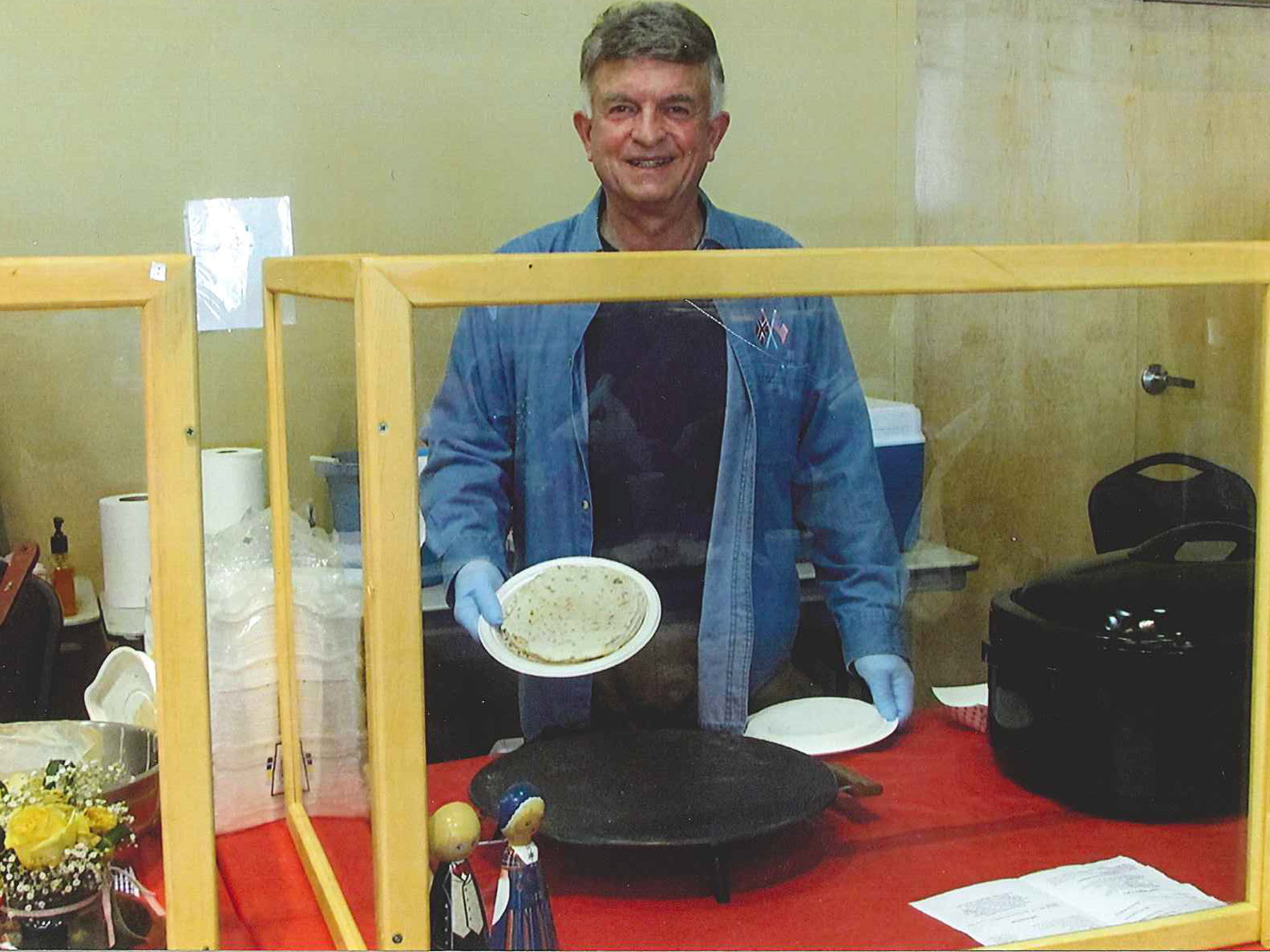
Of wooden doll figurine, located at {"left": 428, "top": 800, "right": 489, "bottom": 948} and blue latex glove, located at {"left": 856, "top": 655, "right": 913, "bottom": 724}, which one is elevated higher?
blue latex glove, located at {"left": 856, "top": 655, "right": 913, "bottom": 724}

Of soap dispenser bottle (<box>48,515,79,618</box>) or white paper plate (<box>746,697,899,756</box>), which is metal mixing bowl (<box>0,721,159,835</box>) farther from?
white paper plate (<box>746,697,899,756</box>)

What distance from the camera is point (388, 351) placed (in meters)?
0.82

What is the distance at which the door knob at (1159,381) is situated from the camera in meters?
1.07

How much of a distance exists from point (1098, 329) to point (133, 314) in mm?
689

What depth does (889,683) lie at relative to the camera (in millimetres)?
1095

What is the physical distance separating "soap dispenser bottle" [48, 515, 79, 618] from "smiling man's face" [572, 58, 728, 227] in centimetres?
61

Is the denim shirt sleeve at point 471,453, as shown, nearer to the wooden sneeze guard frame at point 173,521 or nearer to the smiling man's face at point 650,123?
the wooden sneeze guard frame at point 173,521

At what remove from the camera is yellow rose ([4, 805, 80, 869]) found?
35.9 inches

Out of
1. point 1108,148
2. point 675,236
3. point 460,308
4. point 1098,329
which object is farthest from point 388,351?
point 1108,148

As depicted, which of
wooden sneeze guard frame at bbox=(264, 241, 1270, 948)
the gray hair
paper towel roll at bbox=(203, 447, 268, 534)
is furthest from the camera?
the gray hair

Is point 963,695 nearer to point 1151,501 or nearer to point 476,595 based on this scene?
point 1151,501

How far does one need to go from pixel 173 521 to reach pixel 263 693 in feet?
1.22

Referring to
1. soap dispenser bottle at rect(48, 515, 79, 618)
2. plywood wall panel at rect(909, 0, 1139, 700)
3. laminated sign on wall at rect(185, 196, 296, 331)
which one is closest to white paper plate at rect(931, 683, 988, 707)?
plywood wall panel at rect(909, 0, 1139, 700)

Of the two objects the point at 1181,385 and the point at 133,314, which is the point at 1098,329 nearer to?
the point at 1181,385
